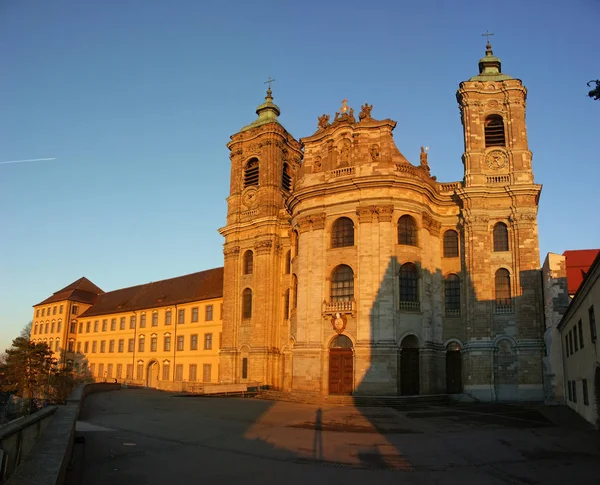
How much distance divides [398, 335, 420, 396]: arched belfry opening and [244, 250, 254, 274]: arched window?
16.1m

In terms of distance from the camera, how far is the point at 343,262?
3538cm

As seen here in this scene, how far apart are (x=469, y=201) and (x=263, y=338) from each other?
733 inches

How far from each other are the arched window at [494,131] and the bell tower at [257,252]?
15787 millimetres

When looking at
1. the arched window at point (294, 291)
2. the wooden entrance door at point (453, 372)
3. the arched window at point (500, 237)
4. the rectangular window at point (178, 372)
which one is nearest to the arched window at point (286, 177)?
the arched window at point (294, 291)

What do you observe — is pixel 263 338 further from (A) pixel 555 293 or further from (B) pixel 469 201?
(A) pixel 555 293

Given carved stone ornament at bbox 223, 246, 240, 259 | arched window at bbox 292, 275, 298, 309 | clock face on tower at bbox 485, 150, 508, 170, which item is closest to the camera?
clock face on tower at bbox 485, 150, 508, 170

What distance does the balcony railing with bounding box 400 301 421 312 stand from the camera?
3447 centimetres

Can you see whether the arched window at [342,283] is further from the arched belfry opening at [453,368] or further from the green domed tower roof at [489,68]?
the green domed tower roof at [489,68]

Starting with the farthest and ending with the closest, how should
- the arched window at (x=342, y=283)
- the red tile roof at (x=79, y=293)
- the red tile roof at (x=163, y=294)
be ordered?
the red tile roof at (x=79, y=293) < the red tile roof at (x=163, y=294) < the arched window at (x=342, y=283)

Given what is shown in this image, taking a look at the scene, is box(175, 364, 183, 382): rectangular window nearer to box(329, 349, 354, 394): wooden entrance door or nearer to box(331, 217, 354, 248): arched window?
box(329, 349, 354, 394): wooden entrance door

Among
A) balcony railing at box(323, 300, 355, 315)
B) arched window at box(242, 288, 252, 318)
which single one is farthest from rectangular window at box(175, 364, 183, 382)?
balcony railing at box(323, 300, 355, 315)

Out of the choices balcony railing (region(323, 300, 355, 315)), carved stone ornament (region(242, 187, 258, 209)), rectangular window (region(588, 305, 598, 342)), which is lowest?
rectangular window (region(588, 305, 598, 342))

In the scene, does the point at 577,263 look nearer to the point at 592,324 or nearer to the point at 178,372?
the point at 592,324

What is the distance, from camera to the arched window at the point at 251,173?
4712 centimetres
